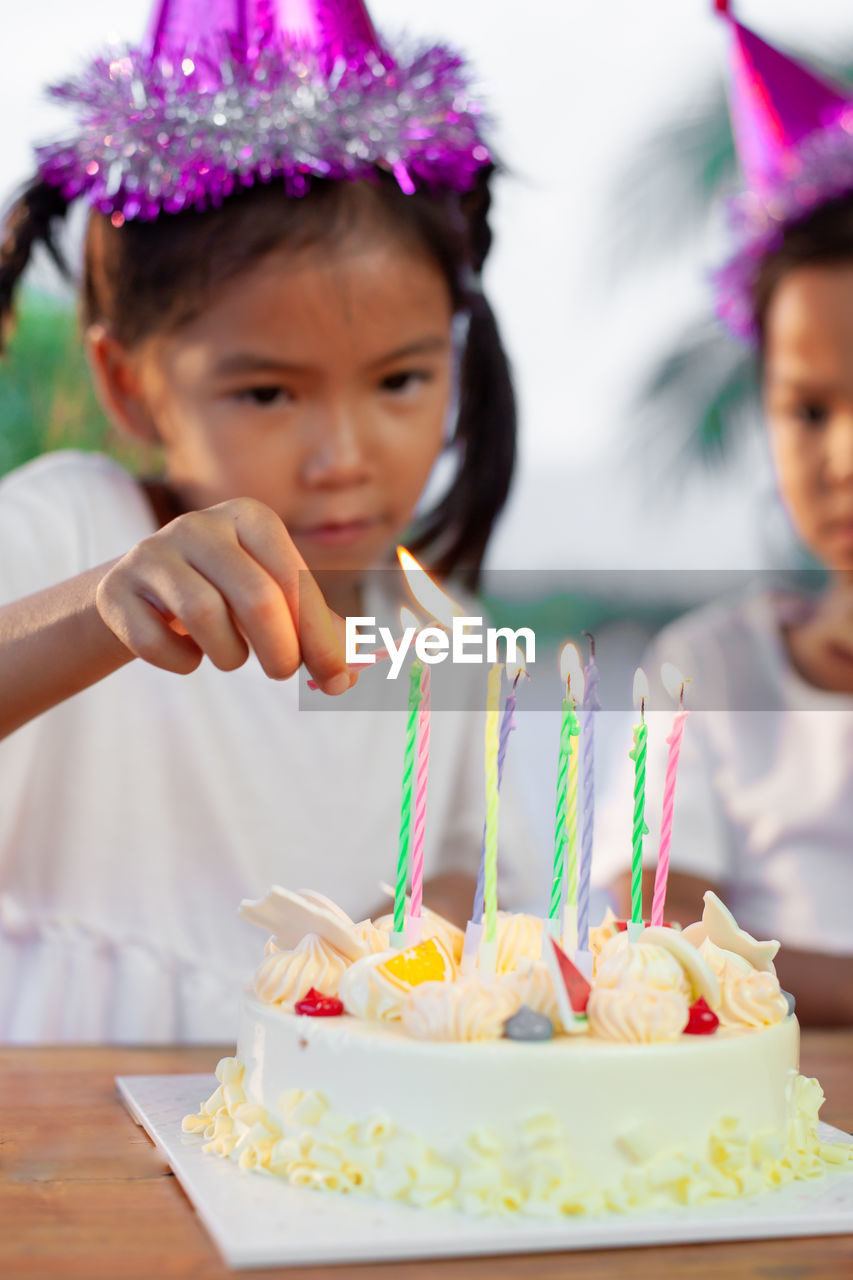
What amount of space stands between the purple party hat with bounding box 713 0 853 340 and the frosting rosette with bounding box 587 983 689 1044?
117 cm

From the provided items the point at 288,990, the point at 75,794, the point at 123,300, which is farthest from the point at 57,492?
the point at 288,990

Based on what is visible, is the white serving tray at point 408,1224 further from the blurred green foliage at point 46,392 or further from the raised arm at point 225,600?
the blurred green foliage at point 46,392

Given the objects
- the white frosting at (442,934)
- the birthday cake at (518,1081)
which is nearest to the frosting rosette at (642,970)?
the birthday cake at (518,1081)

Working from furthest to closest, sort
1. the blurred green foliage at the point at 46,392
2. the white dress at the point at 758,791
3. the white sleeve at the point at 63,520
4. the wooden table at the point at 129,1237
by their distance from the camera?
the blurred green foliage at the point at 46,392 → the white dress at the point at 758,791 → the white sleeve at the point at 63,520 → the wooden table at the point at 129,1237

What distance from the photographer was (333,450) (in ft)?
4.40

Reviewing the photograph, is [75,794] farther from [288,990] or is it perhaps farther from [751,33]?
[751,33]

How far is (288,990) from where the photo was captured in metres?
0.83

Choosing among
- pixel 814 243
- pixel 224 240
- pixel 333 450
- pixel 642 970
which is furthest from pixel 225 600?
pixel 814 243

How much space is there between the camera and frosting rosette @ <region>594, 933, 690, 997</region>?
79cm

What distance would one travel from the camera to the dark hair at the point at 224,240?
4.45 feet

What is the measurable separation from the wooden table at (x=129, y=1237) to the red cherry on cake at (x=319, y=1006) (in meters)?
0.12

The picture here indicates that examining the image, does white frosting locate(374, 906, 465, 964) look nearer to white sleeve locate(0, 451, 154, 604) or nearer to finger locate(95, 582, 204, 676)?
finger locate(95, 582, 204, 676)

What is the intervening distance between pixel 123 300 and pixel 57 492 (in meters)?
0.24

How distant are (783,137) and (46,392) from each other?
1.72 metres
